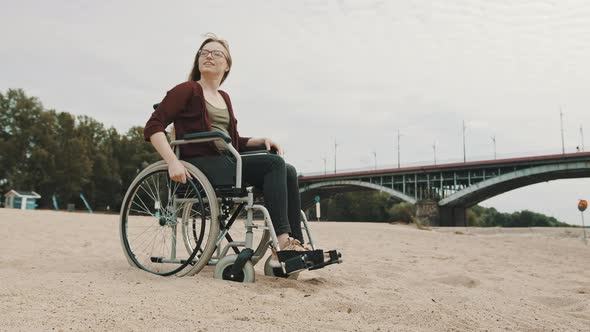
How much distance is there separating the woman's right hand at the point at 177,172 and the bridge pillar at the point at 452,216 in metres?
38.0

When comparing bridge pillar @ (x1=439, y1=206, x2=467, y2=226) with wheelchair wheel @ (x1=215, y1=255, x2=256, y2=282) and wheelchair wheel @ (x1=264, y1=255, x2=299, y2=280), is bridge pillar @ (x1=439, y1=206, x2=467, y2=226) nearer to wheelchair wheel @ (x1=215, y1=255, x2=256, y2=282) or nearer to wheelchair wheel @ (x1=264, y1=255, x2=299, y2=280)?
wheelchair wheel @ (x1=264, y1=255, x2=299, y2=280)

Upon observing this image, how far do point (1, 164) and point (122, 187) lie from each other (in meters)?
11.8

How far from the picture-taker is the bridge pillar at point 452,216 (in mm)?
38844

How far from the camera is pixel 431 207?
38094mm

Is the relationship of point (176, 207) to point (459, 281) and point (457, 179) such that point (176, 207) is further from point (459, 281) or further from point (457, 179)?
point (457, 179)

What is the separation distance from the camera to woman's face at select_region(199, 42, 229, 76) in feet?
10.4

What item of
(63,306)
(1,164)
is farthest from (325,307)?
(1,164)

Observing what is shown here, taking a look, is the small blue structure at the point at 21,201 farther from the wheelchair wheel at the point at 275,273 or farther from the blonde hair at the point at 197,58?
the wheelchair wheel at the point at 275,273

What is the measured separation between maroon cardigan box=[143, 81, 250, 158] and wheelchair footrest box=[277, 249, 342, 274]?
780 millimetres

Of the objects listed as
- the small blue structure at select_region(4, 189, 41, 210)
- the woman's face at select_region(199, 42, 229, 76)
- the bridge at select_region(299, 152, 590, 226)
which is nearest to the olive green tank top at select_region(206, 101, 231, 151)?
the woman's face at select_region(199, 42, 229, 76)

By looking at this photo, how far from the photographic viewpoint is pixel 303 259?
2.45 meters

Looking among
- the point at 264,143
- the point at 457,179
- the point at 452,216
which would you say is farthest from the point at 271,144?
the point at 452,216

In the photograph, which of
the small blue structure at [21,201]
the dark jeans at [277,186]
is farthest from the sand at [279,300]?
the small blue structure at [21,201]

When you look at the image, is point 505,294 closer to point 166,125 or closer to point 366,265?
point 366,265
